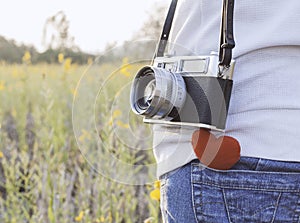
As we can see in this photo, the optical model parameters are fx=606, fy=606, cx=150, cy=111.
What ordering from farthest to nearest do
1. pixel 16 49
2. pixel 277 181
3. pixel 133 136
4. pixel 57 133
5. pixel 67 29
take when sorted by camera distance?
pixel 16 49
pixel 67 29
pixel 57 133
pixel 133 136
pixel 277 181

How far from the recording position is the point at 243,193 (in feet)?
2.82

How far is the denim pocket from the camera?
85 centimetres

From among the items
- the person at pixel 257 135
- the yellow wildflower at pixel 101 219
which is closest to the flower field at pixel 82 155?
the yellow wildflower at pixel 101 219

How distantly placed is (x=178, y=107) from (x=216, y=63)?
9 cm

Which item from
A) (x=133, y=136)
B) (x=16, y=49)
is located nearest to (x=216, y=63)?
(x=133, y=136)

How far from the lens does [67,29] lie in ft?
10.7

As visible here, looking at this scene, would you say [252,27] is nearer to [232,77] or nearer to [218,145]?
[232,77]

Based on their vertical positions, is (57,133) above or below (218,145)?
below

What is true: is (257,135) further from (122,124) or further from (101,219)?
(101,219)

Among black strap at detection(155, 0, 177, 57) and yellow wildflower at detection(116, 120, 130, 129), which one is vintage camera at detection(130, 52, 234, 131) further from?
yellow wildflower at detection(116, 120, 130, 129)

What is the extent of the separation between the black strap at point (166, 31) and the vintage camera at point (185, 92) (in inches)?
1.8

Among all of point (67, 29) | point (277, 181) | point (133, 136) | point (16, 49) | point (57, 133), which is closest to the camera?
point (277, 181)

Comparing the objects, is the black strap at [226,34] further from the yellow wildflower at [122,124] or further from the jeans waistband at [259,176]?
the yellow wildflower at [122,124]

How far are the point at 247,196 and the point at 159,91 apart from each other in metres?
0.20
